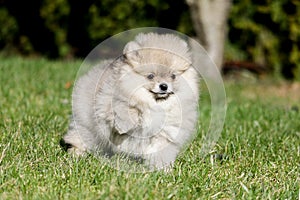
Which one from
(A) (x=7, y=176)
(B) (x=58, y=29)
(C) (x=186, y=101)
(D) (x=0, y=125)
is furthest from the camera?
(B) (x=58, y=29)

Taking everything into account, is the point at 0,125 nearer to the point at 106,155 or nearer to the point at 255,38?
the point at 106,155

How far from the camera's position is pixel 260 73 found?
9836mm

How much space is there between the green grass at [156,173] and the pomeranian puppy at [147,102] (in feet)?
0.55

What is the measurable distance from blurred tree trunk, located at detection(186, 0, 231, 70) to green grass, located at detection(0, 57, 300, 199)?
6.20 feet

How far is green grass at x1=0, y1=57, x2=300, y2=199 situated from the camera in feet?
9.46

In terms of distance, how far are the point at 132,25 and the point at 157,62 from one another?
6.80m

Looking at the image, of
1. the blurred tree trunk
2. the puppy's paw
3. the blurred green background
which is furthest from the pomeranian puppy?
the blurred green background

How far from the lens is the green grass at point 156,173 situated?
2883 millimetres

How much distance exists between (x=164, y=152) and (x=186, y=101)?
33 cm

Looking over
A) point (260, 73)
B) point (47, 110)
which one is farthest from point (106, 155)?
point (260, 73)

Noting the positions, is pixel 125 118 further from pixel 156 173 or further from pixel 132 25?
pixel 132 25

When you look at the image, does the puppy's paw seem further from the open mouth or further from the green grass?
the open mouth

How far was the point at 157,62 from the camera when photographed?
129 inches

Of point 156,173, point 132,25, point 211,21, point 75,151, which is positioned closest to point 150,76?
point 156,173
